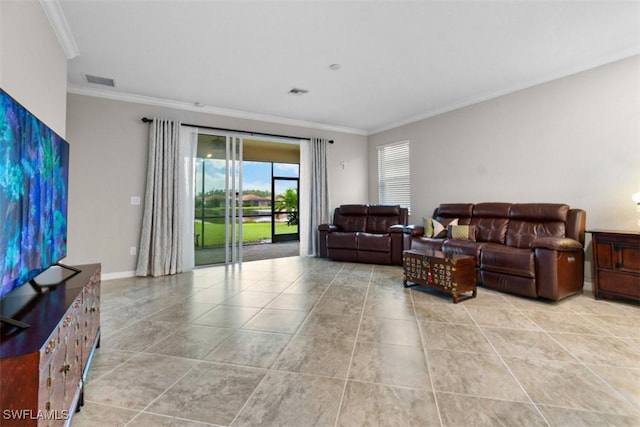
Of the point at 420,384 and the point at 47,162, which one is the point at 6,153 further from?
the point at 420,384

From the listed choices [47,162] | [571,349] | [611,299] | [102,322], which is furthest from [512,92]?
[102,322]

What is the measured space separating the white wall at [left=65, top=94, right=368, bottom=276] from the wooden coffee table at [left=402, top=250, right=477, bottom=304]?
13.6 feet

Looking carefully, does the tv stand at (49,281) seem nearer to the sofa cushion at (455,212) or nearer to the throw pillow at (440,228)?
the throw pillow at (440,228)

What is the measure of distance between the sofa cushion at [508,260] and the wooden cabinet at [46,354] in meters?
3.83

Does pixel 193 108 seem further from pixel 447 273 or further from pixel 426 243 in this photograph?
pixel 447 273

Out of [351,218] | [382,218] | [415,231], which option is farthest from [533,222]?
[351,218]

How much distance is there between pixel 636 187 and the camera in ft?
9.98

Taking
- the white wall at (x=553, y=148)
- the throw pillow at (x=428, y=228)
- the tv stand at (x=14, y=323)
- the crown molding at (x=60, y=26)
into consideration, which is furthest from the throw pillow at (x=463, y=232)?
the crown molding at (x=60, y=26)

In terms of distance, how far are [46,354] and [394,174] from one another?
5.88m

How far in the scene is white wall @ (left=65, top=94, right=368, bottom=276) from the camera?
3891 millimetres

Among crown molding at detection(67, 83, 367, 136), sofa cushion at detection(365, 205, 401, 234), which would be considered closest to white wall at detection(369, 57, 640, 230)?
sofa cushion at detection(365, 205, 401, 234)

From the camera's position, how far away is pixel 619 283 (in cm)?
292

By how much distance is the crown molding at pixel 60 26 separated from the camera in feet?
7.47

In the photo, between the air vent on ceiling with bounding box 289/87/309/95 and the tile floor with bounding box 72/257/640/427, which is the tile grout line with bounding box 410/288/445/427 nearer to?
the tile floor with bounding box 72/257/640/427
